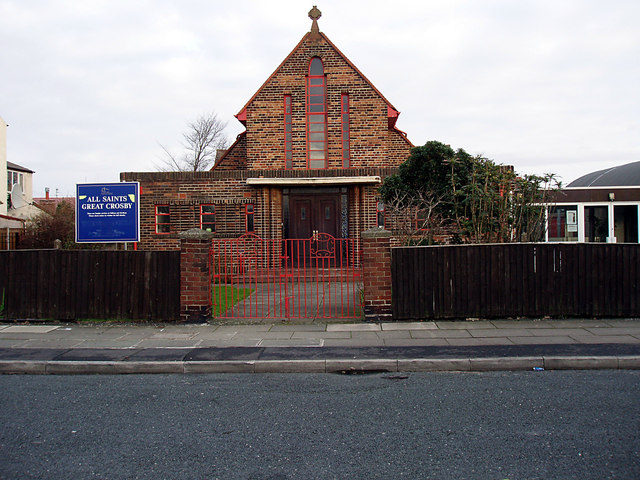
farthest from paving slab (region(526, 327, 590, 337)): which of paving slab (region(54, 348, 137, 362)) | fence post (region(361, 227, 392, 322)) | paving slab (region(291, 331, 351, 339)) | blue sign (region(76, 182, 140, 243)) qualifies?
blue sign (region(76, 182, 140, 243))

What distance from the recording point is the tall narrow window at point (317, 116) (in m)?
19.3

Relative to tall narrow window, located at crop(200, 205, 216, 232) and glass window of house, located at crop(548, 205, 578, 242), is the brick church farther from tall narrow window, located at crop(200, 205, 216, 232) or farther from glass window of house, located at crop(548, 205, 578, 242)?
glass window of house, located at crop(548, 205, 578, 242)

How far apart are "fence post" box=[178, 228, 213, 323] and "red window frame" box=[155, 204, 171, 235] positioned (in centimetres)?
970

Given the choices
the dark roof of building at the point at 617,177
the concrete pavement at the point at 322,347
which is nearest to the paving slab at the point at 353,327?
the concrete pavement at the point at 322,347

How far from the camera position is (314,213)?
18.6 metres

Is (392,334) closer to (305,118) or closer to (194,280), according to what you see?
(194,280)

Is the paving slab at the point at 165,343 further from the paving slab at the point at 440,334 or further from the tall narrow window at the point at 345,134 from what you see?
the tall narrow window at the point at 345,134

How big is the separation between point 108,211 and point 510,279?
861 cm

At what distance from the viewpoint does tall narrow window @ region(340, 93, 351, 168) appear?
755 inches

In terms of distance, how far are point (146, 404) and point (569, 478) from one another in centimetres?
410

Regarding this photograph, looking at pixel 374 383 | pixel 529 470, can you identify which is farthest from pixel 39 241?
pixel 529 470

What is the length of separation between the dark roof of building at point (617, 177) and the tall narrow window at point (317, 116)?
13.1 metres

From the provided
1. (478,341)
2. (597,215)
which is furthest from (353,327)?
(597,215)

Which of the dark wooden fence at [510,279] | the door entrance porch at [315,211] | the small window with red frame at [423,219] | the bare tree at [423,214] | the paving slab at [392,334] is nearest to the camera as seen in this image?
the paving slab at [392,334]
